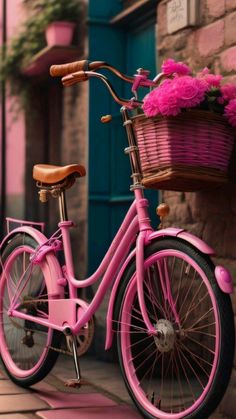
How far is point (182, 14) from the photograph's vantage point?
3723 millimetres

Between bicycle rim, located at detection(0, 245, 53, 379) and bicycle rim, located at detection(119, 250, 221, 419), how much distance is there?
605 mm

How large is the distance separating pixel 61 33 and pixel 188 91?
10.9ft

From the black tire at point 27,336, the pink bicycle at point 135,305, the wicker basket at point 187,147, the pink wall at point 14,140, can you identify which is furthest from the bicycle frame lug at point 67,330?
the pink wall at point 14,140

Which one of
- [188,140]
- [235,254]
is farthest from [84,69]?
[235,254]

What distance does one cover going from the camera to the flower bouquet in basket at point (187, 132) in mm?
2943

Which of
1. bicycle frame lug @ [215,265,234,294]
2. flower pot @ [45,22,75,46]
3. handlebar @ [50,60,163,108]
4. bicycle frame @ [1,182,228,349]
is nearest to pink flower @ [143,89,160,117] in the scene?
handlebar @ [50,60,163,108]

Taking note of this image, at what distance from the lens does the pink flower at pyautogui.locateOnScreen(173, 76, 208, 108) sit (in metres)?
2.91

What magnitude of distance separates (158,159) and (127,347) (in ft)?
2.81

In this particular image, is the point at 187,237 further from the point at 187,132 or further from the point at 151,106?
the point at 151,106

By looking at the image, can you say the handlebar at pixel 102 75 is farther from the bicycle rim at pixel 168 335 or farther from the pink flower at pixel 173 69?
the bicycle rim at pixel 168 335

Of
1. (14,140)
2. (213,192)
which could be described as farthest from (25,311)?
(14,140)

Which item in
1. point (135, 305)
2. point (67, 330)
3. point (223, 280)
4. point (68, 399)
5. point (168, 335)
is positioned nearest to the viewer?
point (223, 280)

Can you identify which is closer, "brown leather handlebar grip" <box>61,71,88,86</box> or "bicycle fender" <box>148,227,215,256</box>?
"bicycle fender" <box>148,227,215,256</box>

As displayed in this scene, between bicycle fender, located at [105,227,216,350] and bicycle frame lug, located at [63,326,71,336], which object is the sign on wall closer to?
bicycle fender, located at [105,227,216,350]
